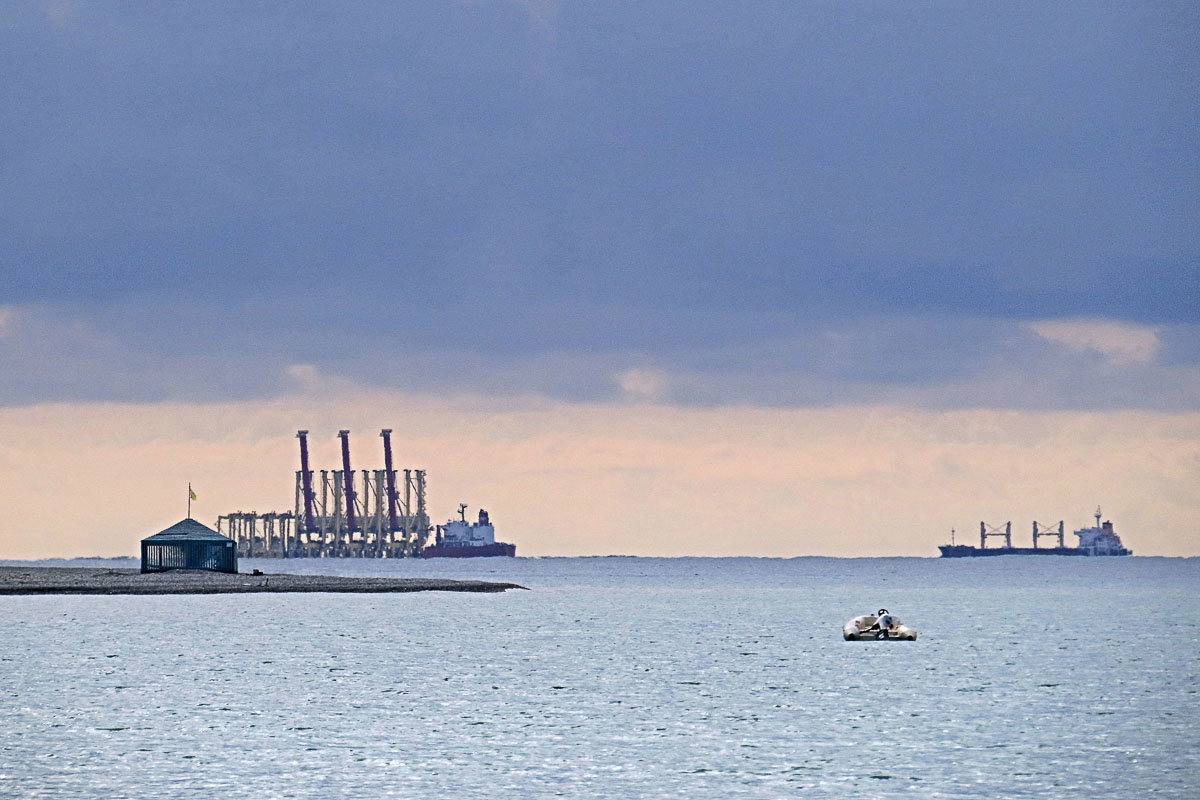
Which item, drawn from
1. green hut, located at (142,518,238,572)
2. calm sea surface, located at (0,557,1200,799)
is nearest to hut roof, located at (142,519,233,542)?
green hut, located at (142,518,238,572)

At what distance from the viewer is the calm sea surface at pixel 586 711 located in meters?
36.8

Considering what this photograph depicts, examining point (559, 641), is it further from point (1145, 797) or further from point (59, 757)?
point (1145, 797)

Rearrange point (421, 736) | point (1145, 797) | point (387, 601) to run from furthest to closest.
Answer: point (387, 601), point (421, 736), point (1145, 797)

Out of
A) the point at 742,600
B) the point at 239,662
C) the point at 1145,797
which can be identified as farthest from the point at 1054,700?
the point at 742,600

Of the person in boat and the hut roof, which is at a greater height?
the hut roof

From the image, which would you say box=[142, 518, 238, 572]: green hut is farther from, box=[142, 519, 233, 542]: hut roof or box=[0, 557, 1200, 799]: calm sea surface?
box=[0, 557, 1200, 799]: calm sea surface

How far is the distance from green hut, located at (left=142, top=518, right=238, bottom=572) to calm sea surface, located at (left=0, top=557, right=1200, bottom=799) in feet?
117

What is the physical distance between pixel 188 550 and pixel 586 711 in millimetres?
101474

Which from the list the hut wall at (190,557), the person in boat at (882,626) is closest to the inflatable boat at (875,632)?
the person in boat at (882,626)

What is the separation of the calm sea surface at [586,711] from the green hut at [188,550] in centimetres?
3577

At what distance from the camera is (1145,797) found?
34.3m

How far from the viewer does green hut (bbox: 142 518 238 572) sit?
14250 centimetres

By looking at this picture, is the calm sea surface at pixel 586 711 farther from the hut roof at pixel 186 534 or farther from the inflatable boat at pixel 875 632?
the hut roof at pixel 186 534

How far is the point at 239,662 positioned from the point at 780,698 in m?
26.4
